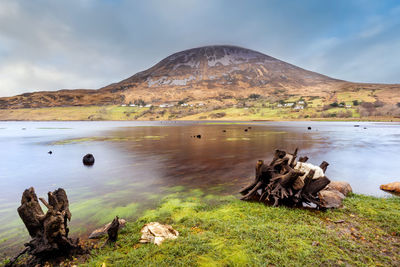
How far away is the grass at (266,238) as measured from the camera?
15.8 ft

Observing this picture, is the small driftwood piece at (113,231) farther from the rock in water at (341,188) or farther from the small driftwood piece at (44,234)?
the rock in water at (341,188)

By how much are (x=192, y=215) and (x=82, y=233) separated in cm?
403

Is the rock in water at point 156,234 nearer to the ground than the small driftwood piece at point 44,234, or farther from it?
nearer to the ground

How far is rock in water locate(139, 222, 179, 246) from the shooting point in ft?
18.6

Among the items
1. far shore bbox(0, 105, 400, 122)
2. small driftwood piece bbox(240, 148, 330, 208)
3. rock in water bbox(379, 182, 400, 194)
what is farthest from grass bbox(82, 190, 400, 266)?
far shore bbox(0, 105, 400, 122)

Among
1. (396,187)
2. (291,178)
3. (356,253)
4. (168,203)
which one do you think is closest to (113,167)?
(168,203)

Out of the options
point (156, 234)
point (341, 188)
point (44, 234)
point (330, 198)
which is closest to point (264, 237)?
point (156, 234)

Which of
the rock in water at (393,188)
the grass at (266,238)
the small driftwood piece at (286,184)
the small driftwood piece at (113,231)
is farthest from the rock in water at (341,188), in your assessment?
the small driftwood piece at (113,231)

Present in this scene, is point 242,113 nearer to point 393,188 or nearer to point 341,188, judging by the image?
point 393,188

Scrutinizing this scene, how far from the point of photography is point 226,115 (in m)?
165

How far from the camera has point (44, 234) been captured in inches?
199

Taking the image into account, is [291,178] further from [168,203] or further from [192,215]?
[168,203]

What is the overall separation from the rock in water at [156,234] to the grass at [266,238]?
21 cm

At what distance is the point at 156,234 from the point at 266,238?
11.0ft
